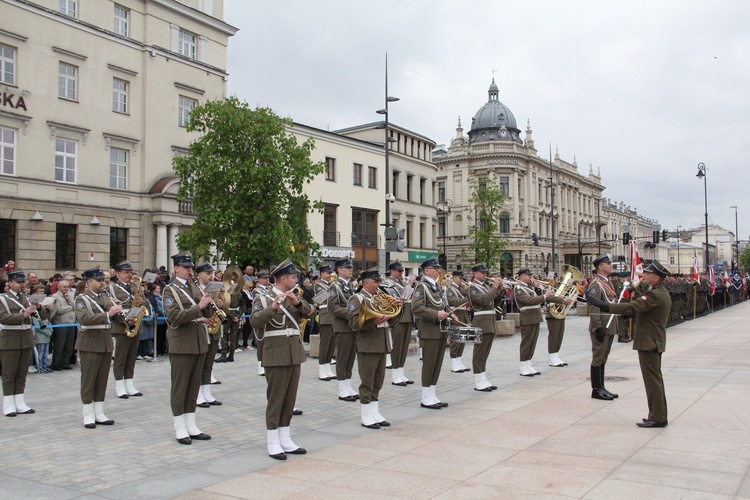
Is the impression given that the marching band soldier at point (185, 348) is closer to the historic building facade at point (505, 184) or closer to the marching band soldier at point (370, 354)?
the marching band soldier at point (370, 354)

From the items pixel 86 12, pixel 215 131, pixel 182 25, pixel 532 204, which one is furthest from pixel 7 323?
pixel 532 204

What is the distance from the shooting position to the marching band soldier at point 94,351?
30.0 feet

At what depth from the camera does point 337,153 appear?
46031mm

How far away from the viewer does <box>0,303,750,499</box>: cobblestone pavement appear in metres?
6.67

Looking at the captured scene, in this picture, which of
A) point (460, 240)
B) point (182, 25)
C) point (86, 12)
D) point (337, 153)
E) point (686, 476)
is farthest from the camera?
point (460, 240)

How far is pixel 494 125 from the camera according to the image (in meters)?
93.1

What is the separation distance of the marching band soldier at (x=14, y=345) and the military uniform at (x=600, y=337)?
840cm

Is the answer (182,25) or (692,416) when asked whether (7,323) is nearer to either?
(692,416)

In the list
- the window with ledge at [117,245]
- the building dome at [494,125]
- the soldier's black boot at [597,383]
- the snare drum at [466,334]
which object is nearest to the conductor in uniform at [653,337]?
the soldier's black boot at [597,383]

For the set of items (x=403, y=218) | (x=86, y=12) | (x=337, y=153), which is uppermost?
(x=86, y=12)

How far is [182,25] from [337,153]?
15.1m

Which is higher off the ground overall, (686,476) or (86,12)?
(86,12)

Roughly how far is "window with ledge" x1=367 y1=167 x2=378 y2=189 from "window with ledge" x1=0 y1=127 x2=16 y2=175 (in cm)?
2628

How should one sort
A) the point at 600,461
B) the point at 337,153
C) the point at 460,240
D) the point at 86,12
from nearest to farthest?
the point at 600,461, the point at 86,12, the point at 337,153, the point at 460,240
